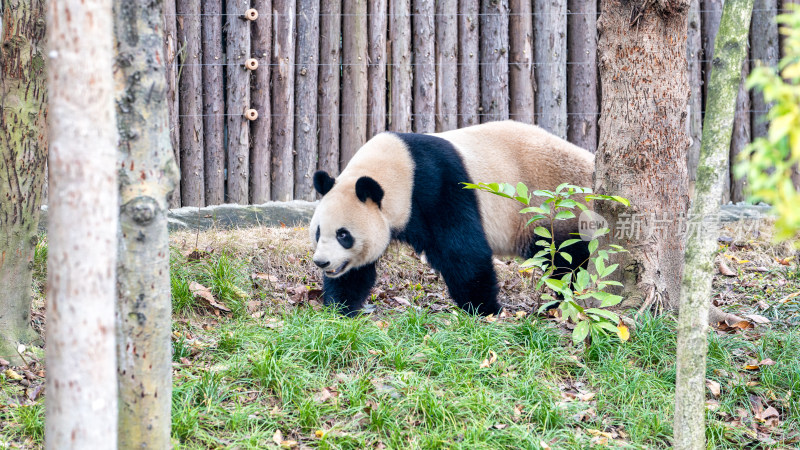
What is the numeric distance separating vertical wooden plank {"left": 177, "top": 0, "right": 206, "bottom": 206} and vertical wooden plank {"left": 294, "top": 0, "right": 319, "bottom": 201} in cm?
100

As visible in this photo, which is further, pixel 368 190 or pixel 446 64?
pixel 446 64

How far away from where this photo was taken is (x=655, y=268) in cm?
483

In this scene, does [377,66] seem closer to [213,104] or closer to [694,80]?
[213,104]

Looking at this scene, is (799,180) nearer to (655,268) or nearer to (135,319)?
(655,268)

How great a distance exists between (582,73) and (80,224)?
697cm

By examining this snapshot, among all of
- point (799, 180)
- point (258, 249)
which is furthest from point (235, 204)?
point (799, 180)

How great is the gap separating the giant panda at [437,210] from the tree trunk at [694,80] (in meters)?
3.06

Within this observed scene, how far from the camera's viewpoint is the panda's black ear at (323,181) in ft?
18.2

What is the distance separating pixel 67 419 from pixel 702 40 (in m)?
8.34

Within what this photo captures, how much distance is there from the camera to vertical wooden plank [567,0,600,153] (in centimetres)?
821

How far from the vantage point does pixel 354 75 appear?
306 inches

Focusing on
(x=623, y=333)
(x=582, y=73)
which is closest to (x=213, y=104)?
(x=582, y=73)

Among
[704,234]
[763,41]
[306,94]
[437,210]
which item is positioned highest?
[763,41]

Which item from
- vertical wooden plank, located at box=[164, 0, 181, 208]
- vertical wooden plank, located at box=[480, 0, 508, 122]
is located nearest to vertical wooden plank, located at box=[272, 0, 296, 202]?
vertical wooden plank, located at box=[164, 0, 181, 208]
